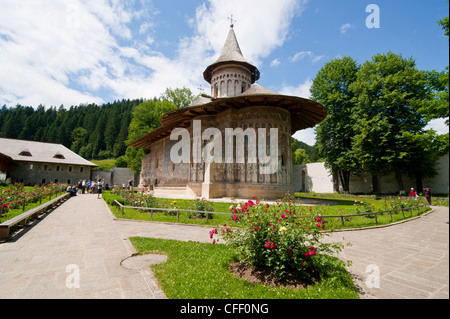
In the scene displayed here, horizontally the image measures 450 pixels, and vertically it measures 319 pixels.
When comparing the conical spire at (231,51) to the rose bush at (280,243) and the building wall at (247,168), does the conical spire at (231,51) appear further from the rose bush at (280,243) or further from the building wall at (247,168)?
the rose bush at (280,243)

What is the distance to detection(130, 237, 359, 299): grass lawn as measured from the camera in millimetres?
2904

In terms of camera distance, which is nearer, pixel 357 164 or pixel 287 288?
pixel 287 288

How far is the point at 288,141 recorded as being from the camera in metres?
16.4

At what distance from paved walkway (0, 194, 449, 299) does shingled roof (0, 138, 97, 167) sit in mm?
34943

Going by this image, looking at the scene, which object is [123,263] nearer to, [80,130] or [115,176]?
[115,176]

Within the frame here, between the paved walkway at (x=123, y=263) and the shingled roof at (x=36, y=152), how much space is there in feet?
115

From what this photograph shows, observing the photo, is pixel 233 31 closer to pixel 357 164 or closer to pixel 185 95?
pixel 185 95

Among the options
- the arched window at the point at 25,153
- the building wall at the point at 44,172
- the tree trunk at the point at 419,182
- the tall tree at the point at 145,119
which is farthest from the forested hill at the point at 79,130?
the tree trunk at the point at 419,182

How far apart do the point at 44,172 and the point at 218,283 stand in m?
41.7

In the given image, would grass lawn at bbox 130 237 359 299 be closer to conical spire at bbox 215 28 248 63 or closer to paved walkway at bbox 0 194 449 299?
paved walkway at bbox 0 194 449 299

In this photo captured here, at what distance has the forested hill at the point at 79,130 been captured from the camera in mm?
64000

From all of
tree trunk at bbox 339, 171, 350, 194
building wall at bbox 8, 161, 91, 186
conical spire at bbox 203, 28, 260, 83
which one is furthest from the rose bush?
building wall at bbox 8, 161, 91, 186

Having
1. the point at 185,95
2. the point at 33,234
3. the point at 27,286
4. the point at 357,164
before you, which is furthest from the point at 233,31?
the point at 27,286
